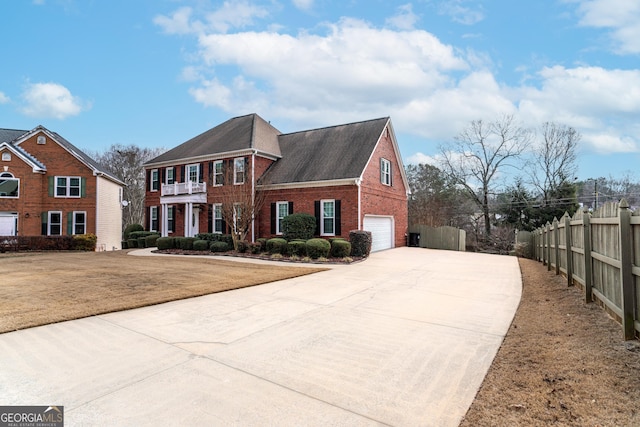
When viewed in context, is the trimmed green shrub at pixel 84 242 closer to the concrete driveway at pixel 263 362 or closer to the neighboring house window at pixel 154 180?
the neighboring house window at pixel 154 180

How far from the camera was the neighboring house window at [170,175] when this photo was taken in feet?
80.6

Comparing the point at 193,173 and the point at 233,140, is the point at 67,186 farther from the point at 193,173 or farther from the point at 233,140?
the point at 233,140

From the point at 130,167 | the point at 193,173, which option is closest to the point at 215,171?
the point at 193,173

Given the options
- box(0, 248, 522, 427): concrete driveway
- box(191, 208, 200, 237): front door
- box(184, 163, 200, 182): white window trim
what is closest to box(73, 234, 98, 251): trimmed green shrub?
box(191, 208, 200, 237): front door

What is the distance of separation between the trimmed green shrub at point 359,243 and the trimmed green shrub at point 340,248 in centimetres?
71

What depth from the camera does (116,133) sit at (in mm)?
38188

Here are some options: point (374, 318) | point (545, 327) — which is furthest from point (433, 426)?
point (545, 327)

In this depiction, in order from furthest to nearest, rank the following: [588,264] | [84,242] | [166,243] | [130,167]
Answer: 1. [130,167]
2. [84,242]
3. [166,243]
4. [588,264]

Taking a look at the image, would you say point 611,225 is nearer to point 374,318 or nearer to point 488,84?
point 374,318

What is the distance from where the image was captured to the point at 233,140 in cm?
2270

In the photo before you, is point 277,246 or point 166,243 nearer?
point 277,246

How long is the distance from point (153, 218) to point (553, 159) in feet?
118

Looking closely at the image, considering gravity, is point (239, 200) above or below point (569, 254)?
above

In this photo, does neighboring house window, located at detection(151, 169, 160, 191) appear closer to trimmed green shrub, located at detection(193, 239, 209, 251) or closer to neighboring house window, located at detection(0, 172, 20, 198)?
neighboring house window, located at detection(0, 172, 20, 198)
